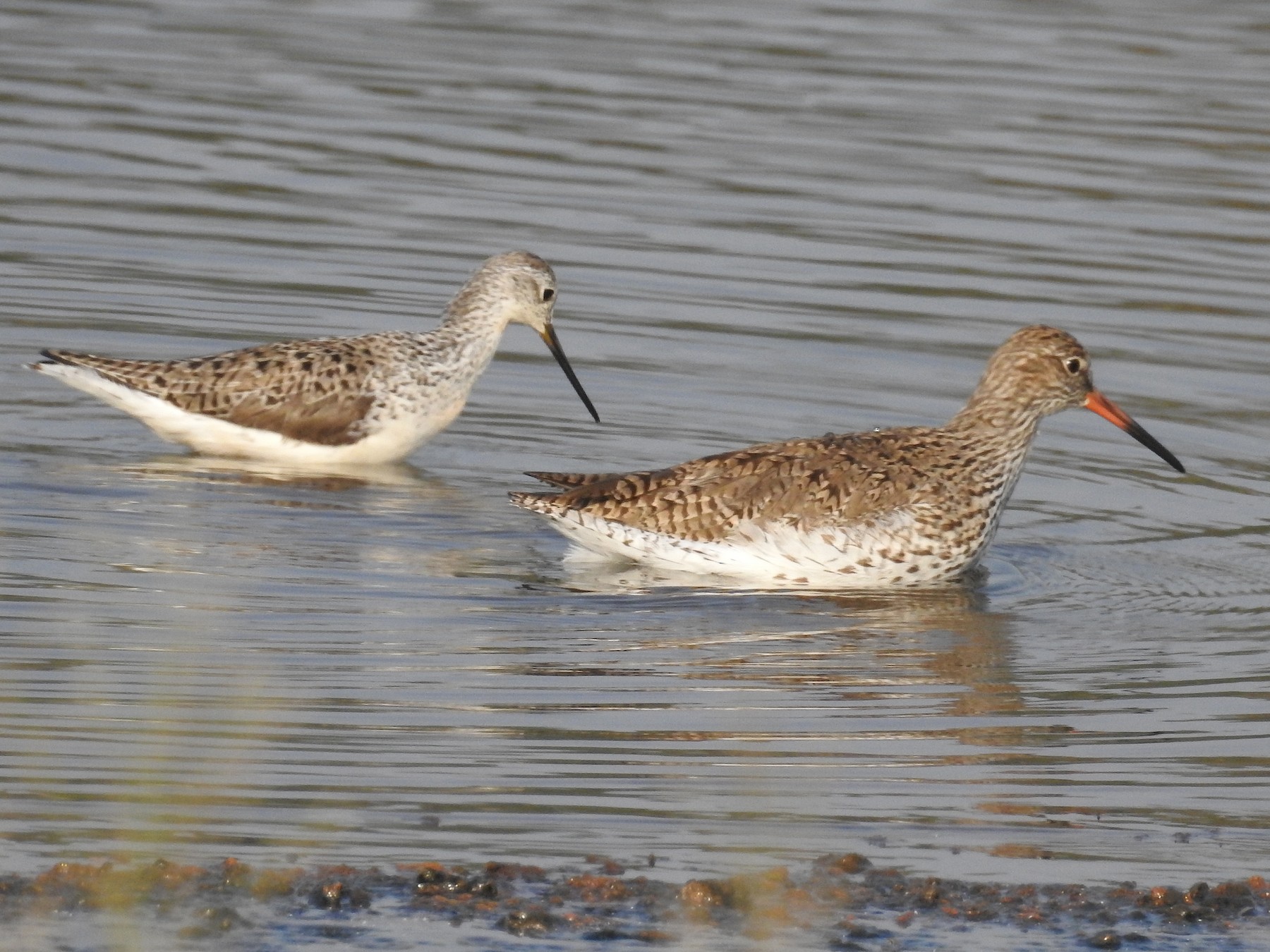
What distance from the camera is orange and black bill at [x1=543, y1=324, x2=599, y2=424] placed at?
42.6 feet

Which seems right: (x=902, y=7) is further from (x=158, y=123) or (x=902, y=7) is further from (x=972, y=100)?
(x=158, y=123)

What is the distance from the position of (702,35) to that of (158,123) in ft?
17.6

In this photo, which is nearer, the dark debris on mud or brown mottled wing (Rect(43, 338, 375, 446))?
the dark debris on mud

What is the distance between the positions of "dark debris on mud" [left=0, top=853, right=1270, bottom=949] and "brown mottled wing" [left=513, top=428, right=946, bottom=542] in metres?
3.80

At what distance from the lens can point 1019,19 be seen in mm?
22297

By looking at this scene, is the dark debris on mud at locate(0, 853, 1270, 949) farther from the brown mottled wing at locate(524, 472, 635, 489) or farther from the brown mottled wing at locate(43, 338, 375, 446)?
the brown mottled wing at locate(43, 338, 375, 446)

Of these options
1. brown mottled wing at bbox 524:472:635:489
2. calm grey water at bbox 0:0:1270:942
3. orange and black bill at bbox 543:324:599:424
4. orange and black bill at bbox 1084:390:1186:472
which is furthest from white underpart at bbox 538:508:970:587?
orange and black bill at bbox 543:324:599:424

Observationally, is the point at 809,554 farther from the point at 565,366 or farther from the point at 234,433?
the point at 234,433

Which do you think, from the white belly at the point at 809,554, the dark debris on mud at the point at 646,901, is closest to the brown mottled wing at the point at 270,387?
the white belly at the point at 809,554

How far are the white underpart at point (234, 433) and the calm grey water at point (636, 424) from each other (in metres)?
0.23

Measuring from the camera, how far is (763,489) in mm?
10555

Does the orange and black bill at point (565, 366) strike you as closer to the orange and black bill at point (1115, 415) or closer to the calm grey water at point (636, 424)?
the calm grey water at point (636, 424)

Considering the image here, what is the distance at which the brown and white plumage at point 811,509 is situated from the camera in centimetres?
1047

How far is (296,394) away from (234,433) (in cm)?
38
